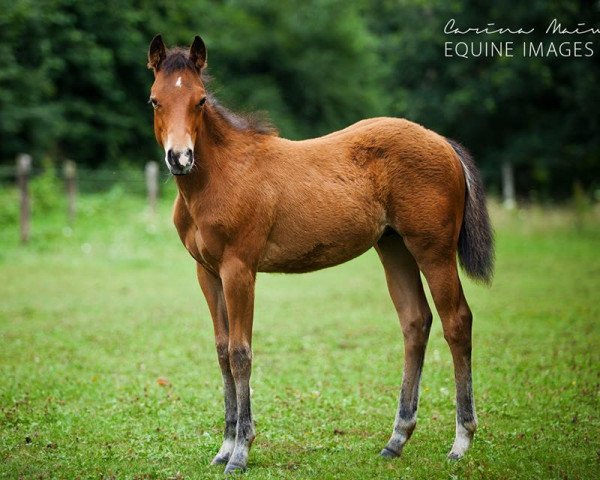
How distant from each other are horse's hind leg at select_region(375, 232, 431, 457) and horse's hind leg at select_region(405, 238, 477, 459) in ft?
1.01

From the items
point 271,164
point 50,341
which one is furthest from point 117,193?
point 271,164

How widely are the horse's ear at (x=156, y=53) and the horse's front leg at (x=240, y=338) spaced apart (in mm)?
1463

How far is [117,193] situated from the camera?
74.9 feet

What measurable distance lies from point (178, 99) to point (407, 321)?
8.00ft

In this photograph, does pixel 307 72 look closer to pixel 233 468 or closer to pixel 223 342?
pixel 223 342

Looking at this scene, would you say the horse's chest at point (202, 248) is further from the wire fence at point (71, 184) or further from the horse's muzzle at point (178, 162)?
the wire fence at point (71, 184)

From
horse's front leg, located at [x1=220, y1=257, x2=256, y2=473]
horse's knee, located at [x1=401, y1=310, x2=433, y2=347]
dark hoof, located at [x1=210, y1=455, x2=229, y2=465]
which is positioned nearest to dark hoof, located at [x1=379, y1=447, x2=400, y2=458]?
horse's knee, located at [x1=401, y1=310, x2=433, y2=347]

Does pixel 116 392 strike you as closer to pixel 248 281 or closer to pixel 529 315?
pixel 248 281

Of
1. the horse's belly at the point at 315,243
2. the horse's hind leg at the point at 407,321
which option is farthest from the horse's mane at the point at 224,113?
the horse's hind leg at the point at 407,321

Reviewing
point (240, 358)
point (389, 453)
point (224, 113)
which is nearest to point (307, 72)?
point (224, 113)

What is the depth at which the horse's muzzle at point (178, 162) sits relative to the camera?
15.7 feet

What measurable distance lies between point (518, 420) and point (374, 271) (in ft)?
34.8

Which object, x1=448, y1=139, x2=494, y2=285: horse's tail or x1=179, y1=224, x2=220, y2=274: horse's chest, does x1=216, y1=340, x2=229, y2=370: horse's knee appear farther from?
x1=448, y1=139, x2=494, y2=285: horse's tail

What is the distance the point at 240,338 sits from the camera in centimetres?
523
